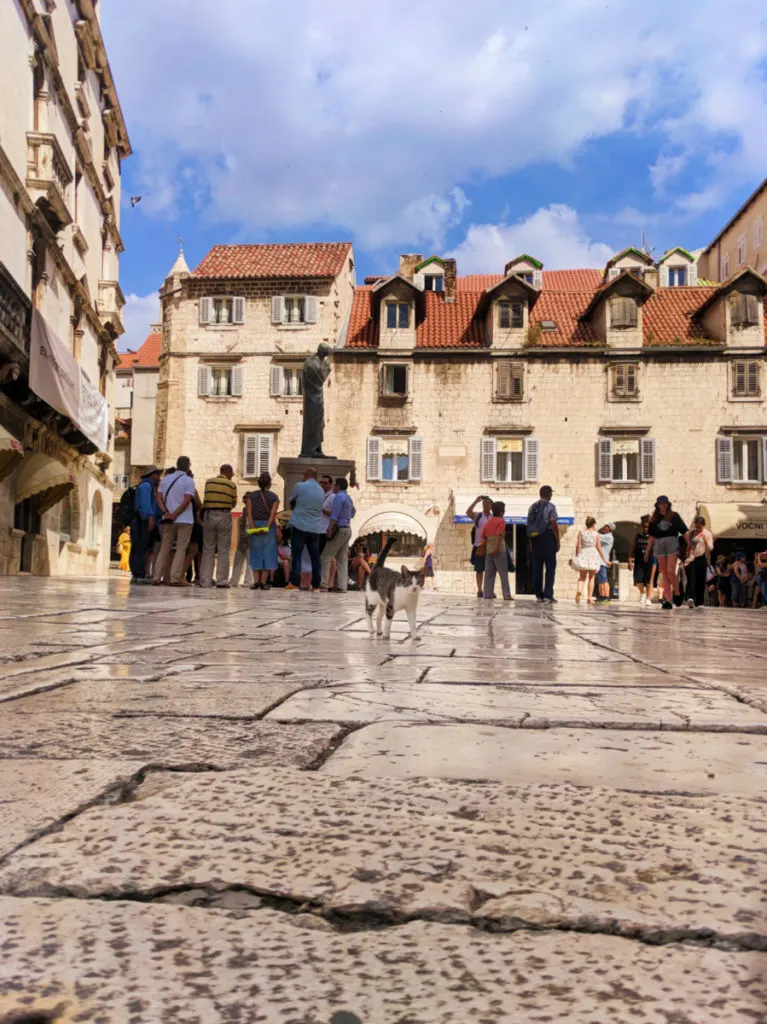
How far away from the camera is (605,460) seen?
104ft

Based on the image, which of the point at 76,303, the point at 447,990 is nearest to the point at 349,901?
the point at 447,990

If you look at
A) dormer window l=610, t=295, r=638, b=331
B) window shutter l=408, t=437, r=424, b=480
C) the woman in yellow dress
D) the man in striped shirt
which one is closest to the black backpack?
the man in striped shirt

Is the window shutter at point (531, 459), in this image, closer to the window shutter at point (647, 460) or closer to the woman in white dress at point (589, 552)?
the window shutter at point (647, 460)

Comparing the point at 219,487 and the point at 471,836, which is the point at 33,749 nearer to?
the point at 471,836

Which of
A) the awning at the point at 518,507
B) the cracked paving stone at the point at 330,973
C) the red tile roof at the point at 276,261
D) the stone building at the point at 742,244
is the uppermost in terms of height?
the stone building at the point at 742,244

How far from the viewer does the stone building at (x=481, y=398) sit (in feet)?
103

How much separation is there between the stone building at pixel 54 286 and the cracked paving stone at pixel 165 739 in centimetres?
1475

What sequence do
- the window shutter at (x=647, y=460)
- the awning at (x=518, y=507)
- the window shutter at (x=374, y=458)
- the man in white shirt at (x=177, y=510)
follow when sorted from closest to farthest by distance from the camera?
the man in white shirt at (x=177, y=510)
the awning at (x=518, y=507)
the window shutter at (x=647, y=460)
the window shutter at (x=374, y=458)

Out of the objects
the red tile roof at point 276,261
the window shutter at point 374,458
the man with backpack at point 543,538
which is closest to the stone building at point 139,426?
the red tile roof at point 276,261

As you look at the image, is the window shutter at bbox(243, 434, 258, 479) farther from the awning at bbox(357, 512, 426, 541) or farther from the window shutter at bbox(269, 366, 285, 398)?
the awning at bbox(357, 512, 426, 541)

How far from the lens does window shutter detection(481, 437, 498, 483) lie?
31.8 metres

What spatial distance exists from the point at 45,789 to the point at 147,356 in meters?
49.4

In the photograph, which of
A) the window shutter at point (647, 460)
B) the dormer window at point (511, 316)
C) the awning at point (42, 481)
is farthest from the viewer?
the dormer window at point (511, 316)

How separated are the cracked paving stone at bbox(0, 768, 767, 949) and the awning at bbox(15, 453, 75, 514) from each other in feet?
59.6
